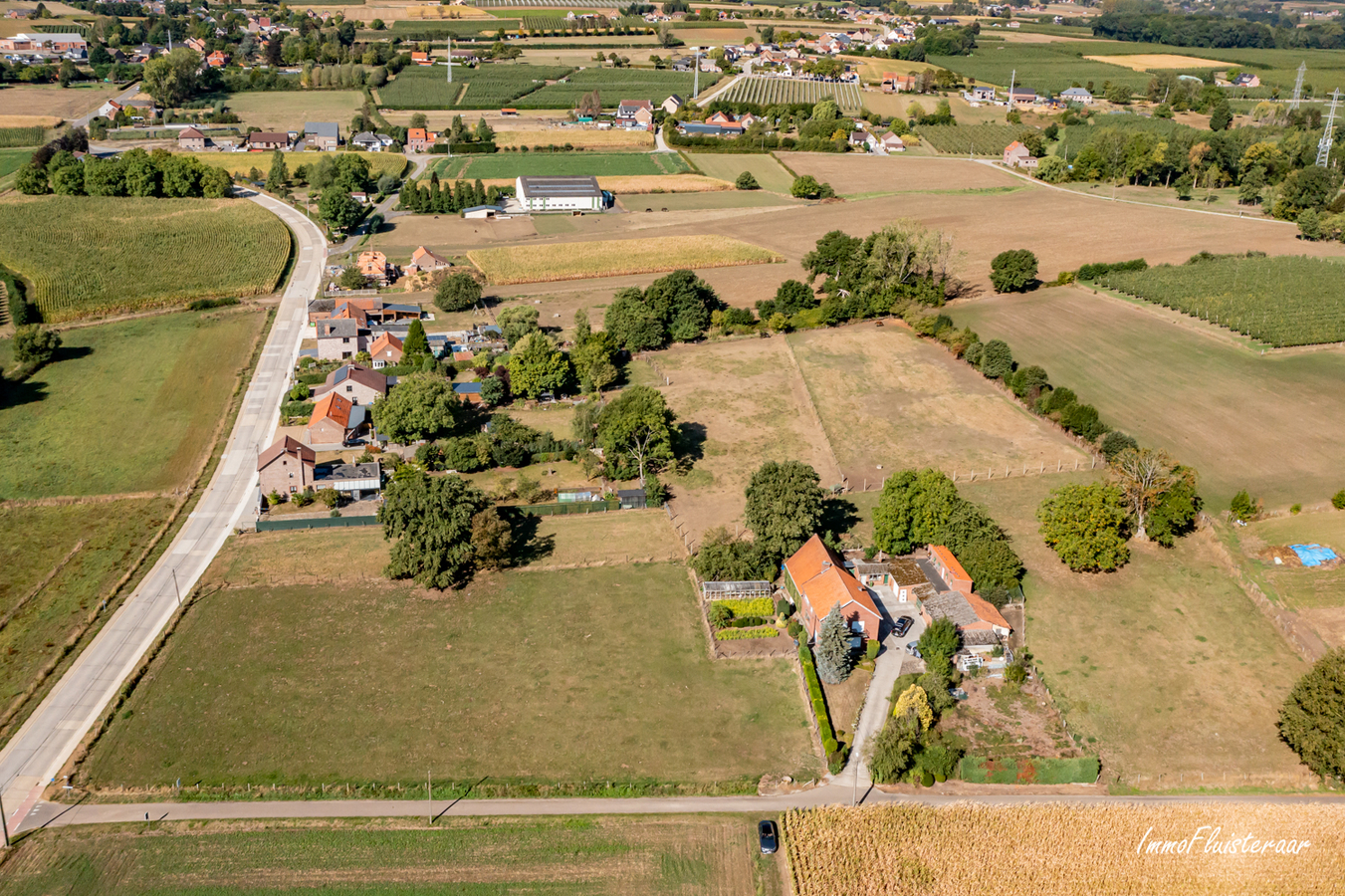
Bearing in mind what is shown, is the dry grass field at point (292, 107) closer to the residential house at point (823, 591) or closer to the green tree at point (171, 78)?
the green tree at point (171, 78)

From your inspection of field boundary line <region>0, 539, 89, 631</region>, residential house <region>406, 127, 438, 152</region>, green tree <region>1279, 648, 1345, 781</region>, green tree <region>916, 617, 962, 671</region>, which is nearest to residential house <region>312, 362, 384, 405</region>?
field boundary line <region>0, 539, 89, 631</region>

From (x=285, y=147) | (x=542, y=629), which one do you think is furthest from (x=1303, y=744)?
(x=285, y=147)

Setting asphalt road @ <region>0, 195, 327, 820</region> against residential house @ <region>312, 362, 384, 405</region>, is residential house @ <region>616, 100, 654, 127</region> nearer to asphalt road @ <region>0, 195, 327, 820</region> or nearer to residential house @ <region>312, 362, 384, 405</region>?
asphalt road @ <region>0, 195, 327, 820</region>

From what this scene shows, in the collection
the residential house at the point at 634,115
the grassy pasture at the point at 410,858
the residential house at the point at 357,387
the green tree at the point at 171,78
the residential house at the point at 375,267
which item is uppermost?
the green tree at the point at 171,78

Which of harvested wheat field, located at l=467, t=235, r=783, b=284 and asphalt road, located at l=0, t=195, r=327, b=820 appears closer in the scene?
asphalt road, located at l=0, t=195, r=327, b=820

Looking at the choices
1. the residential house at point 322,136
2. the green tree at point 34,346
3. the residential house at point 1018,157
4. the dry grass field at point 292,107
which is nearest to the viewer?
the green tree at point 34,346

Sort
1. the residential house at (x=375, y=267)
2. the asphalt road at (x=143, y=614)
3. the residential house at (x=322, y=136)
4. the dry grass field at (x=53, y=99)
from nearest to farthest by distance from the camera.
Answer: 1. the asphalt road at (x=143, y=614)
2. the residential house at (x=375, y=267)
3. the residential house at (x=322, y=136)
4. the dry grass field at (x=53, y=99)

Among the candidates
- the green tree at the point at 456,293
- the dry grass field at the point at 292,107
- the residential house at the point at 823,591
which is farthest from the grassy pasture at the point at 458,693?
the dry grass field at the point at 292,107
